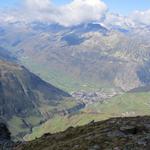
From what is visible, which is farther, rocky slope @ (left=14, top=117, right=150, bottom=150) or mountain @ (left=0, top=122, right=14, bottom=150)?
mountain @ (left=0, top=122, right=14, bottom=150)

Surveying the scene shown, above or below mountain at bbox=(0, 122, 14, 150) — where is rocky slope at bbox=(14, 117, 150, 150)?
above

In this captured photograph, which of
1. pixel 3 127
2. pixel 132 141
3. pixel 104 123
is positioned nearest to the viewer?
pixel 132 141

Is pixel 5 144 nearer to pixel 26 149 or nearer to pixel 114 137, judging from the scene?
pixel 26 149

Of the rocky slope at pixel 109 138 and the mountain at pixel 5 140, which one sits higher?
the rocky slope at pixel 109 138

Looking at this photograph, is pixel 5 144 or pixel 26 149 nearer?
pixel 26 149

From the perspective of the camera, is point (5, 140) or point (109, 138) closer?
point (109, 138)

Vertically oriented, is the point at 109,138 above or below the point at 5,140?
above

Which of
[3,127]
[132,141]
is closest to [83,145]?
[132,141]

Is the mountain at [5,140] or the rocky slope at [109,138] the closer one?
the rocky slope at [109,138]
